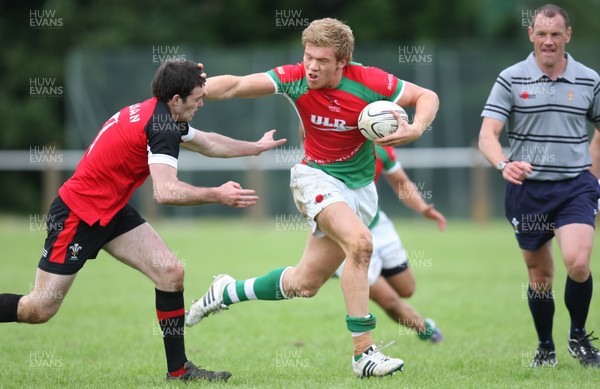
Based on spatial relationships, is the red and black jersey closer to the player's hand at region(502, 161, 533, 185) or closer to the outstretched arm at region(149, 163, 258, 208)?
the outstretched arm at region(149, 163, 258, 208)

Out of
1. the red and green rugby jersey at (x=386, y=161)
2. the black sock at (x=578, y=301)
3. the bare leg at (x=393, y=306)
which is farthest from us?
the red and green rugby jersey at (x=386, y=161)

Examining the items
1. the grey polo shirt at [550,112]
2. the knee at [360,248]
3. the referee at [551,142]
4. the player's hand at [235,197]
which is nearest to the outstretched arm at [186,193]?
the player's hand at [235,197]

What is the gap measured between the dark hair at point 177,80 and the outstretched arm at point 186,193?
1.70 feet

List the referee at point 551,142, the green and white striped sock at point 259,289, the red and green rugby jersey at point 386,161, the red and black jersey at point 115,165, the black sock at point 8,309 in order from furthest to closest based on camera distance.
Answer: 1. the red and green rugby jersey at point 386,161
2. the green and white striped sock at point 259,289
3. the referee at point 551,142
4. the black sock at point 8,309
5. the red and black jersey at point 115,165

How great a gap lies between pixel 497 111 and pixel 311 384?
2.29m

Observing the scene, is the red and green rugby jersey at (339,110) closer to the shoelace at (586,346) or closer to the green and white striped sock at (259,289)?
the green and white striped sock at (259,289)

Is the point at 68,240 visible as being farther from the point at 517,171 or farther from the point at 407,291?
the point at 407,291

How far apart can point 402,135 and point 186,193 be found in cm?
140

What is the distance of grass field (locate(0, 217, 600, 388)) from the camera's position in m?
5.70

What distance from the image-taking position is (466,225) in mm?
→ 20391

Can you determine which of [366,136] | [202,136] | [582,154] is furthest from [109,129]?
[582,154]

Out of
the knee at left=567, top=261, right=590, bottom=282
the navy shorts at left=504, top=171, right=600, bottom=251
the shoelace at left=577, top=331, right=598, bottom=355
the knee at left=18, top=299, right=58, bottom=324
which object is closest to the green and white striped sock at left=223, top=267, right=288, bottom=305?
the knee at left=18, top=299, right=58, bottom=324

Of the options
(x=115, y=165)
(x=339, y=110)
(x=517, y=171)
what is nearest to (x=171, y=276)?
(x=115, y=165)

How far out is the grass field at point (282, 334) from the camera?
570 centimetres
